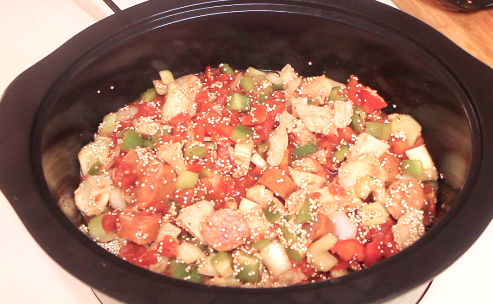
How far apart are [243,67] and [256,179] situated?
1.92 ft

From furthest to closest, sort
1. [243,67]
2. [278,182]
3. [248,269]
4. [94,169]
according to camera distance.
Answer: [243,67]
[94,169]
[278,182]
[248,269]

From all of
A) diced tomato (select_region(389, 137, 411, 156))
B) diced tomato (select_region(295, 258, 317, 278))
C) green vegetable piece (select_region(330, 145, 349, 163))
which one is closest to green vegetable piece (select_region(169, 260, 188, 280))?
diced tomato (select_region(295, 258, 317, 278))

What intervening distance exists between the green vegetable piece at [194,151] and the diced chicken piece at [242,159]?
11cm

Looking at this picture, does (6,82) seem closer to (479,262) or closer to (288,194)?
(288,194)

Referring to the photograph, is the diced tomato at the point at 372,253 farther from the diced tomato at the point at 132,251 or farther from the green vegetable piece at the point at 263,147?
the diced tomato at the point at 132,251

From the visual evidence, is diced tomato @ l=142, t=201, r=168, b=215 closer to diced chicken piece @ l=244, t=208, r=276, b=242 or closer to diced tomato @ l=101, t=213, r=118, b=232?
diced tomato @ l=101, t=213, r=118, b=232

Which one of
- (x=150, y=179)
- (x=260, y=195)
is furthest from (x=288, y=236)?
(x=150, y=179)

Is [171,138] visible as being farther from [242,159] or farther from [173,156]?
[242,159]

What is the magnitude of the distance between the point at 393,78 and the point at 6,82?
1676 millimetres

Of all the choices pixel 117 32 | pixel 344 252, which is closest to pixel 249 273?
pixel 344 252

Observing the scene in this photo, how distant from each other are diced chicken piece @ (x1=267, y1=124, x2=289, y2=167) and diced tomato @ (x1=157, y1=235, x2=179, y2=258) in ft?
1.50

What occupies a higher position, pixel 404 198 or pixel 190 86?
pixel 404 198

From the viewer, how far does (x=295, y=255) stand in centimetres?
137

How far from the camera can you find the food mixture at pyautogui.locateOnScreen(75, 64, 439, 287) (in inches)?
54.1
